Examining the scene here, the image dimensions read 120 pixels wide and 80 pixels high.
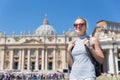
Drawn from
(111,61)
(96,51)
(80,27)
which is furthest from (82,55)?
(111,61)

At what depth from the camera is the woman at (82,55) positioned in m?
3.01

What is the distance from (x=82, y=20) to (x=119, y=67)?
2674 cm

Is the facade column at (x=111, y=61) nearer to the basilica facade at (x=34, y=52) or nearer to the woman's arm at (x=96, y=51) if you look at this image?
the woman's arm at (x=96, y=51)

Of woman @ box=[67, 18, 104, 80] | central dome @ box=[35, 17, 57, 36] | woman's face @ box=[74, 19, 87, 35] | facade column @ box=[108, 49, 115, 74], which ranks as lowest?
facade column @ box=[108, 49, 115, 74]

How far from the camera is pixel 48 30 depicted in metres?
86.6

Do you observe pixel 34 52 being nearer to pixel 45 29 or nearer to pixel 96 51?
pixel 45 29

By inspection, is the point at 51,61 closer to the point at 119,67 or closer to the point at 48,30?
the point at 48,30

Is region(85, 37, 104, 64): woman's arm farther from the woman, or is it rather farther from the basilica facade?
the basilica facade

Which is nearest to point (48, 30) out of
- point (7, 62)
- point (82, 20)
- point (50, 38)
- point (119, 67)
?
point (50, 38)

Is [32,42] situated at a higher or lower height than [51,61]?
higher

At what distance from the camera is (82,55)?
123 inches

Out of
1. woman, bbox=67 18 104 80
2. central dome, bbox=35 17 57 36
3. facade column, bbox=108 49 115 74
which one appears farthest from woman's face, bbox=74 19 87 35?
central dome, bbox=35 17 57 36

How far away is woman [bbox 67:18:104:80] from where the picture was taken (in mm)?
3012

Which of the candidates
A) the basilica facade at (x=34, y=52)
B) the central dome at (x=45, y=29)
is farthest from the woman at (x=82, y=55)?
the central dome at (x=45, y=29)
